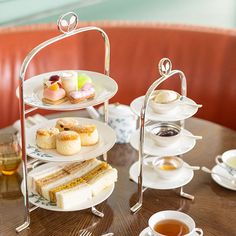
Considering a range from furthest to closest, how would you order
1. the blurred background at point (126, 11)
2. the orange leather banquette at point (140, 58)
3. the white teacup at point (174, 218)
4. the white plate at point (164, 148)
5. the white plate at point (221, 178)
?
the blurred background at point (126, 11)
the orange leather banquette at point (140, 58)
the white plate at point (221, 178)
the white plate at point (164, 148)
the white teacup at point (174, 218)

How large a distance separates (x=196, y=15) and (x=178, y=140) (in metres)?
2.81

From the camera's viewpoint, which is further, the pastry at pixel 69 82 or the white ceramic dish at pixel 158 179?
the white ceramic dish at pixel 158 179

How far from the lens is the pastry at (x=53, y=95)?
1210 millimetres

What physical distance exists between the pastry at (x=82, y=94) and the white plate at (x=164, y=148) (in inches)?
7.6

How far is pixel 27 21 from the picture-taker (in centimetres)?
299

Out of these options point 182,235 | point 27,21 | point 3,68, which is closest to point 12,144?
point 182,235

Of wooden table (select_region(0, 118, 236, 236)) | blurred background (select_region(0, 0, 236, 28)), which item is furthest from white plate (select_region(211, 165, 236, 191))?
blurred background (select_region(0, 0, 236, 28))

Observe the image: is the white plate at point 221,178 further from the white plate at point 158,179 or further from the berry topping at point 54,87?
the berry topping at point 54,87

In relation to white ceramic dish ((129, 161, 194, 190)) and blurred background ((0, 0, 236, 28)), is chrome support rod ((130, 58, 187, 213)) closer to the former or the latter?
white ceramic dish ((129, 161, 194, 190))

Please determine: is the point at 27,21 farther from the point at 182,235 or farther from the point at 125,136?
the point at 182,235

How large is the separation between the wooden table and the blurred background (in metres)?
1.64

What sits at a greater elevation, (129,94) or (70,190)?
(70,190)

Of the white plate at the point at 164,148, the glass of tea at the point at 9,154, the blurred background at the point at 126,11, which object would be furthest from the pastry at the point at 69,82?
the blurred background at the point at 126,11

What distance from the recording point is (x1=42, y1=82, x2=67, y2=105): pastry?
1210 mm
